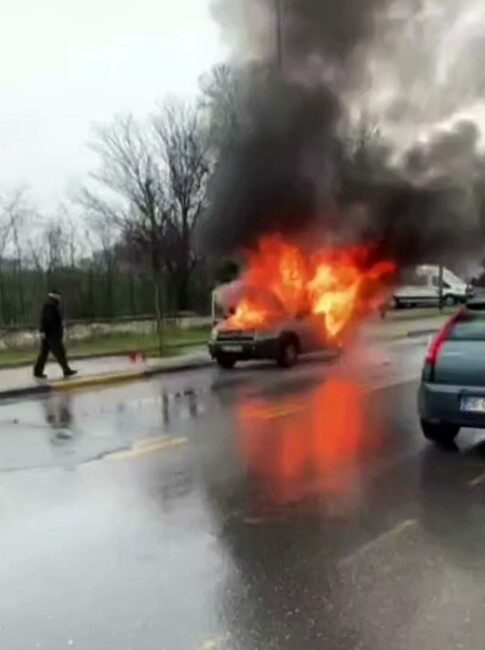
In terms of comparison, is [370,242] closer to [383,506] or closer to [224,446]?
[224,446]

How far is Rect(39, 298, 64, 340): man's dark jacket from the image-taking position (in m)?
15.4

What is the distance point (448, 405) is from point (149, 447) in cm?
291

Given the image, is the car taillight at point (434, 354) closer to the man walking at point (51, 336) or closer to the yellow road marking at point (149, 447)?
the yellow road marking at point (149, 447)

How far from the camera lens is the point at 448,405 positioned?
317 inches

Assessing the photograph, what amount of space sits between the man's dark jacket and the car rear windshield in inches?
348

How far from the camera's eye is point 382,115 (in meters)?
20.3

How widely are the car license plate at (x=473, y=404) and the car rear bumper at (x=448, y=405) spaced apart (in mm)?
28

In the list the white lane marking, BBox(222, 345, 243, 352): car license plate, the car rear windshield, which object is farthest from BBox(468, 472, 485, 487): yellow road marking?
BBox(222, 345, 243, 352): car license plate

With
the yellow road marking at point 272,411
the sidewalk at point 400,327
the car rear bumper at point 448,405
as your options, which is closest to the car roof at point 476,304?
the car rear bumper at point 448,405

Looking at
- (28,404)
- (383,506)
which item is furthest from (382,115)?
(383,506)

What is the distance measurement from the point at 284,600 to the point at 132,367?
1291 centimetres

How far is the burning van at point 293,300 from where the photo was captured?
17.4 meters

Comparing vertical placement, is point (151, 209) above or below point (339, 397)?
above

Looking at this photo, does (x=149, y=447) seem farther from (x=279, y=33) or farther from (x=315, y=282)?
(x=279, y=33)
